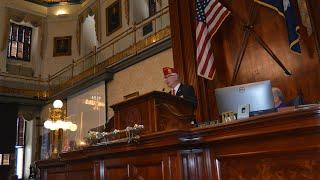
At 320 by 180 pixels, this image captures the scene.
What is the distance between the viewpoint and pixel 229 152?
1.92m

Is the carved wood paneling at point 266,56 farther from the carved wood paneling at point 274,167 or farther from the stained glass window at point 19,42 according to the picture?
the stained glass window at point 19,42

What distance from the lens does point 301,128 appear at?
162cm

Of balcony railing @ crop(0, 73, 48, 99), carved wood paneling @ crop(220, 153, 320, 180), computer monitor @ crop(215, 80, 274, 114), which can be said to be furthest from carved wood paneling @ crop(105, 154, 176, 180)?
balcony railing @ crop(0, 73, 48, 99)

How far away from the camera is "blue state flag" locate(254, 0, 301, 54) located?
13.1 ft

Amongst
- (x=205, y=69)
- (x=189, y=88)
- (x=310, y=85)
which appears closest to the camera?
(x=189, y=88)

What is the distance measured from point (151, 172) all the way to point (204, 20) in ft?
11.0

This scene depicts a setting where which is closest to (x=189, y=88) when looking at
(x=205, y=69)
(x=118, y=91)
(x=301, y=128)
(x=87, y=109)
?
(x=205, y=69)

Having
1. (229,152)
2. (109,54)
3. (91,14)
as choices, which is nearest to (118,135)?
(229,152)

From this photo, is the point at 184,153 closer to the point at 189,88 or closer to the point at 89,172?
the point at 89,172

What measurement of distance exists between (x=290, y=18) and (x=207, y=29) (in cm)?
126

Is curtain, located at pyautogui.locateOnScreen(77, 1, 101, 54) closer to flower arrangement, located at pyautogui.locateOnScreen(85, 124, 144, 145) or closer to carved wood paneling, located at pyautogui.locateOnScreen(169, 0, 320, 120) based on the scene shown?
carved wood paneling, located at pyautogui.locateOnScreen(169, 0, 320, 120)

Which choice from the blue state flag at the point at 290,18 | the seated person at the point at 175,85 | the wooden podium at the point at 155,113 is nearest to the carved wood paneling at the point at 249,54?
the blue state flag at the point at 290,18

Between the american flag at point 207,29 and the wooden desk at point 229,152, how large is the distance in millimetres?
2754

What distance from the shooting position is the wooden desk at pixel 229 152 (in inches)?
63.7
